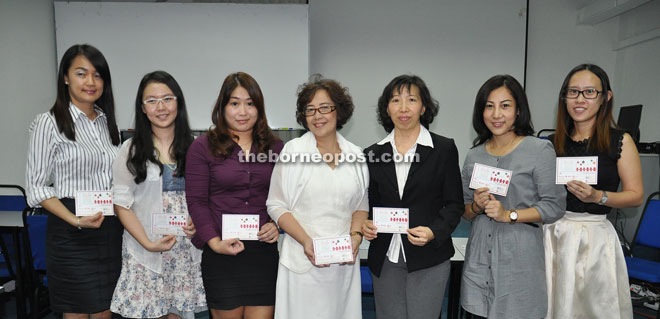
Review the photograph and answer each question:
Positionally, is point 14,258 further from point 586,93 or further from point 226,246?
point 586,93

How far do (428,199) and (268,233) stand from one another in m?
0.76

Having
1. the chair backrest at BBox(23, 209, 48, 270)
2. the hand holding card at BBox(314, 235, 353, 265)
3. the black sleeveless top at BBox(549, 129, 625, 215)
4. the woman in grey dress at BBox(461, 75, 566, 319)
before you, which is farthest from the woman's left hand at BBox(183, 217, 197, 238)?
the black sleeveless top at BBox(549, 129, 625, 215)

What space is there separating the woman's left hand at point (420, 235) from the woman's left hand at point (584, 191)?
71 centimetres

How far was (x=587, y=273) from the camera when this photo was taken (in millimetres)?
1780

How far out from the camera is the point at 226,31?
4.85 metres

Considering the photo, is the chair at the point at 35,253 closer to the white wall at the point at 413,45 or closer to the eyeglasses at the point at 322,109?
the eyeglasses at the point at 322,109

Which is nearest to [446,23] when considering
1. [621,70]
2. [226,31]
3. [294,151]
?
[621,70]

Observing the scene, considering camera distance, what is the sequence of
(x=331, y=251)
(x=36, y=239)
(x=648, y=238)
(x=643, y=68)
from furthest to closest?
(x=643, y=68), (x=648, y=238), (x=36, y=239), (x=331, y=251)

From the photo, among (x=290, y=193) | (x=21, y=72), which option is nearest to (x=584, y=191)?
(x=290, y=193)

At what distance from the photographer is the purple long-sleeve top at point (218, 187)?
1.69 metres

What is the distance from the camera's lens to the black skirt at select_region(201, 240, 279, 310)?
1702 mm

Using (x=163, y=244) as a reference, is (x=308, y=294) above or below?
below

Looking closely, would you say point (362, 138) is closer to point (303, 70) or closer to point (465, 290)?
point (303, 70)

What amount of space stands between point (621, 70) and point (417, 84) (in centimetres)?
546
